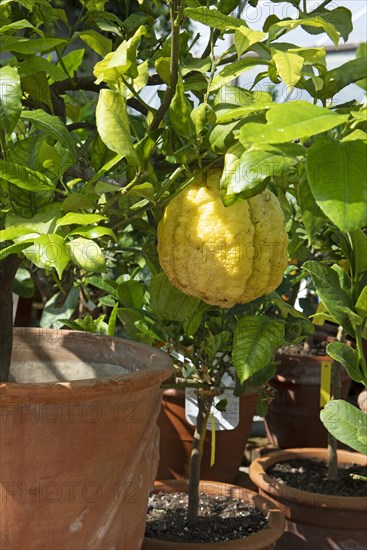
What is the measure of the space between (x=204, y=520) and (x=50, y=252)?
941mm

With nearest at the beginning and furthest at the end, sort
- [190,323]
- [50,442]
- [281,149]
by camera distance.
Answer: [281,149], [50,442], [190,323]

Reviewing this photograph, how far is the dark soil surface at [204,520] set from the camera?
1358mm

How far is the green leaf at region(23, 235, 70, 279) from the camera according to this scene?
0.63 m

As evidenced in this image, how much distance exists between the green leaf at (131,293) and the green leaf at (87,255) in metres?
0.54

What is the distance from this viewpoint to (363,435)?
809mm

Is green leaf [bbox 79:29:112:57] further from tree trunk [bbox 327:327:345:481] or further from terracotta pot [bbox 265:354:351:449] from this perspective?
terracotta pot [bbox 265:354:351:449]

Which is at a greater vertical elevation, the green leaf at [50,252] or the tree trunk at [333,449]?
the green leaf at [50,252]

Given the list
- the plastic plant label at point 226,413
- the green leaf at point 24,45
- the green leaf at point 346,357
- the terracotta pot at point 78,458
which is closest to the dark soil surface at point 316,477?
the plastic plant label at point 226,413

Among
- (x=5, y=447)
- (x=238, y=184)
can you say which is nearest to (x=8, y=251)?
(x=238, y=184)

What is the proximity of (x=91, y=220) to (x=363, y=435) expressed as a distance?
0.38 m

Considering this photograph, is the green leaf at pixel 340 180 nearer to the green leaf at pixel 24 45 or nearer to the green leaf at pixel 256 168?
the green leaf at pixel 256 168

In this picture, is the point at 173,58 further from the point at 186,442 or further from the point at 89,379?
the point at 186,442

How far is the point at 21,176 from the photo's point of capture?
739 mm

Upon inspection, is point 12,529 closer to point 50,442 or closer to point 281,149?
point 50,442
